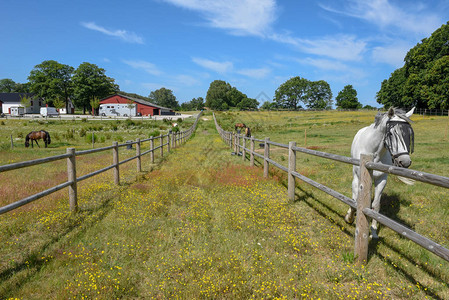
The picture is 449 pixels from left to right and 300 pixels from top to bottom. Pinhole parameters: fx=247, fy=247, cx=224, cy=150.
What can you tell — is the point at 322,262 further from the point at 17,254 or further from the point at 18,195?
the point at 18,195

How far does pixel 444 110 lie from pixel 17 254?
60.7m

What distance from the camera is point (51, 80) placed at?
72.3m

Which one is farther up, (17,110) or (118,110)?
(17,110)

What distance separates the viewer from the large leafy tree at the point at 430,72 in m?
40.2

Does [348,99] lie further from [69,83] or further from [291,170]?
[291,170]

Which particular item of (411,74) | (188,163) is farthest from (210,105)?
(188,163)

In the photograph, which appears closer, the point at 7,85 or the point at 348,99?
the point at 348,99

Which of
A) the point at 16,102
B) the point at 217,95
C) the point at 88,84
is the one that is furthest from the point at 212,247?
the point at 217,95

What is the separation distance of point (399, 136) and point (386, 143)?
253 mm

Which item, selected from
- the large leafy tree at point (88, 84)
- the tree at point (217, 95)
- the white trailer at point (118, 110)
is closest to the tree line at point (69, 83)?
the large leafy tree at point (88, 84)

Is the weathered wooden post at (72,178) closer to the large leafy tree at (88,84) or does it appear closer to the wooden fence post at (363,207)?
the wooden fence post at (363,207)

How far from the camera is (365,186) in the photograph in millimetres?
3363

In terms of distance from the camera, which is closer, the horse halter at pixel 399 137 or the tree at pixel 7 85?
the horse halter at pixel 399 137

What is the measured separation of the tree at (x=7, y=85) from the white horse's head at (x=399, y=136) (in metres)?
165
